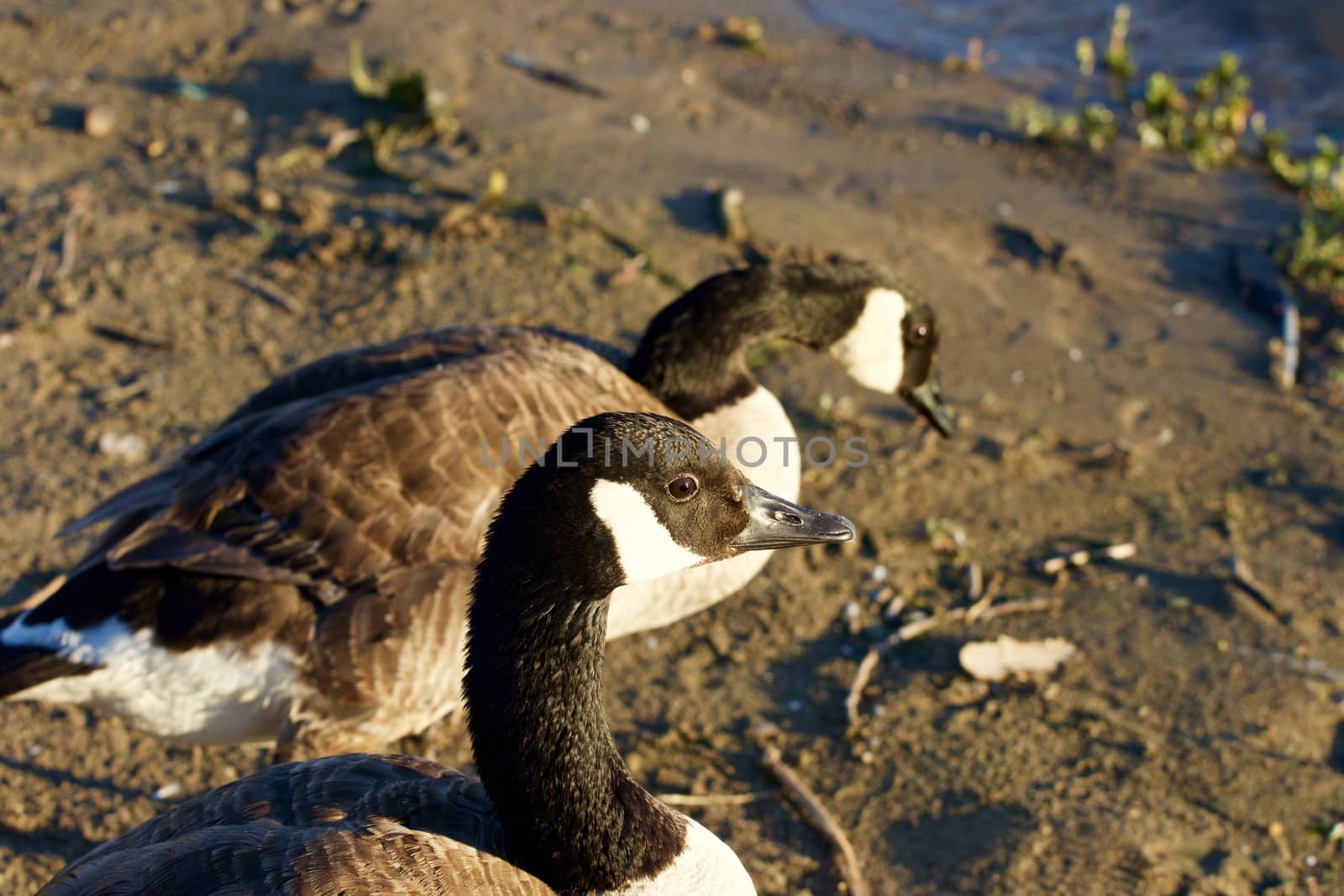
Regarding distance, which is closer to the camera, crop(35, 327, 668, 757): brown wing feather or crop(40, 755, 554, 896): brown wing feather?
crop(40, 755, 554, 896): brown wing feather

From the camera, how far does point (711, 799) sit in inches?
158

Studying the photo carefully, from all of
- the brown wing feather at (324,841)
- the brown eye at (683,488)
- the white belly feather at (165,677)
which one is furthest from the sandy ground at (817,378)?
the brown eye at (683,488)

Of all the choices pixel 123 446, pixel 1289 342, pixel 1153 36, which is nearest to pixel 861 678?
pixel 1289 342

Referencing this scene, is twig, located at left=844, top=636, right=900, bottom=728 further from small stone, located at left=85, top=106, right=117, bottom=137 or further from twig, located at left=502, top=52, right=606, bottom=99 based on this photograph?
small stone, located at left=85, top=106, right=117, bottom=137

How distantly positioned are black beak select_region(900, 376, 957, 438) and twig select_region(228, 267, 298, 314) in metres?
3.15

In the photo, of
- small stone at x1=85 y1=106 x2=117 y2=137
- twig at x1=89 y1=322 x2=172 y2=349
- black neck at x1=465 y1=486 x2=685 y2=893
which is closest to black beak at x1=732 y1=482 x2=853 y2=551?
black neck at x1=465 y1=486 x2=685 y2=893

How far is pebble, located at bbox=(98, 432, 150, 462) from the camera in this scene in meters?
5.25

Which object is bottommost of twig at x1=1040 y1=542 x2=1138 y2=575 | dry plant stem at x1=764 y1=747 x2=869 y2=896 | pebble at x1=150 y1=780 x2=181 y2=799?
pebble at x1=150 y1=780 x2=181 y2=799

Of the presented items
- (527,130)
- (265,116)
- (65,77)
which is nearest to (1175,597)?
(527,130)

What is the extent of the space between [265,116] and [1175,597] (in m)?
5.95

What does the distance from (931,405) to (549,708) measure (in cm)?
276

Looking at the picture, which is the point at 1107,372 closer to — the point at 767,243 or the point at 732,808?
the point at 767,243

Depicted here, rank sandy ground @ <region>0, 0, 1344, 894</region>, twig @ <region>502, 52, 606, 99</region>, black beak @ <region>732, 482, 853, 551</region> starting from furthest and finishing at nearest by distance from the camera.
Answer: twig @ <region>502, 52, 606, 99</region>
sandy ground @ <region>0, 0, 1344, 894</region>
black beak @ <region>732, 482, 853, 551</region>

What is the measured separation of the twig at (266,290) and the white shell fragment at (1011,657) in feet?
12.3
